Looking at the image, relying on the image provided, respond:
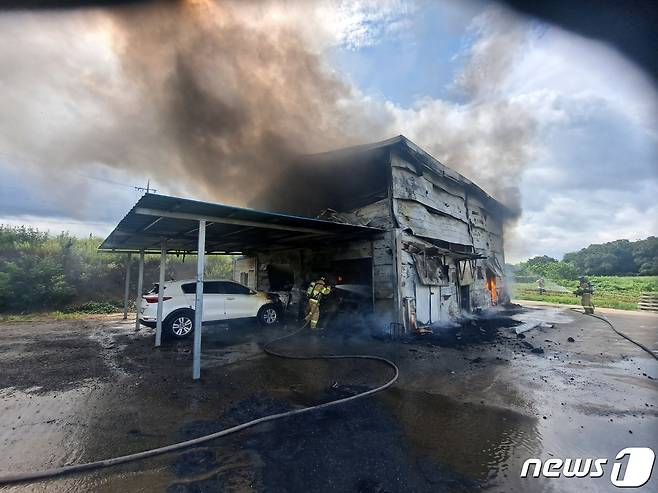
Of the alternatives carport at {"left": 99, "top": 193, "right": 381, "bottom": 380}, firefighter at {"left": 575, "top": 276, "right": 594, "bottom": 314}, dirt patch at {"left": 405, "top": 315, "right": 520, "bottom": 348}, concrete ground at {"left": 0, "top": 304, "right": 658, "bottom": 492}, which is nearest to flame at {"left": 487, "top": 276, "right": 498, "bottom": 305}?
firefighter at {"left": 575, "top": 276, "right": 594, "bottom": 314}

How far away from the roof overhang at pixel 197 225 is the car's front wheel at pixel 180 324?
6.94 ft

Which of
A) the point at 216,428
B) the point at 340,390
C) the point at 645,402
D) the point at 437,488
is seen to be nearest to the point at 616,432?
the point at 645,402

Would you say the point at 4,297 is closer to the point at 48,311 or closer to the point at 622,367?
the point at 48,311

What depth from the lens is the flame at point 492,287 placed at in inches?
571

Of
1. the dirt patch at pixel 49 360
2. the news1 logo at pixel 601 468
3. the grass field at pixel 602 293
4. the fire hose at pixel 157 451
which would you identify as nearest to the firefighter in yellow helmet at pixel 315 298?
the fire hose at pixel 157 451

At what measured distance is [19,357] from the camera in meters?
6.21

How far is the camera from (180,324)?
25.9ft

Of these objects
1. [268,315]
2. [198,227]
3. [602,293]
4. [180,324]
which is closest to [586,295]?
[602,293]

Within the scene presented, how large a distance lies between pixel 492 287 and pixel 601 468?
1355 centimetres

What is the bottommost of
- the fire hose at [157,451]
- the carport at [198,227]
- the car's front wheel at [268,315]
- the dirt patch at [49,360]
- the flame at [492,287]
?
the dirt patch at [49,360]

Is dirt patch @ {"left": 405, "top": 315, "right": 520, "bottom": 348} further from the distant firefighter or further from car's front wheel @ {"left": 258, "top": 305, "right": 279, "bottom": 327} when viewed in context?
the distant firefighter

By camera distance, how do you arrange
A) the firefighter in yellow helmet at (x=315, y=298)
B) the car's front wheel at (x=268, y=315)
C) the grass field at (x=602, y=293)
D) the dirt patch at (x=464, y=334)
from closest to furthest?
1. the dirt patch at (x=464, y=334)
2. the firefighter in yellow helmet at (x=315, y=298)
3. the car's front wheel at (x=268, y=315)
4. the grass field at (x=602, y=293)

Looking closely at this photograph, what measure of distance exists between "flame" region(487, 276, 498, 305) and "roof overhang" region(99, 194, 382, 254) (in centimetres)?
908

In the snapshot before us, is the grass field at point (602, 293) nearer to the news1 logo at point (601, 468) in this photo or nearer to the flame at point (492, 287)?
the flame at point (492, 287)
